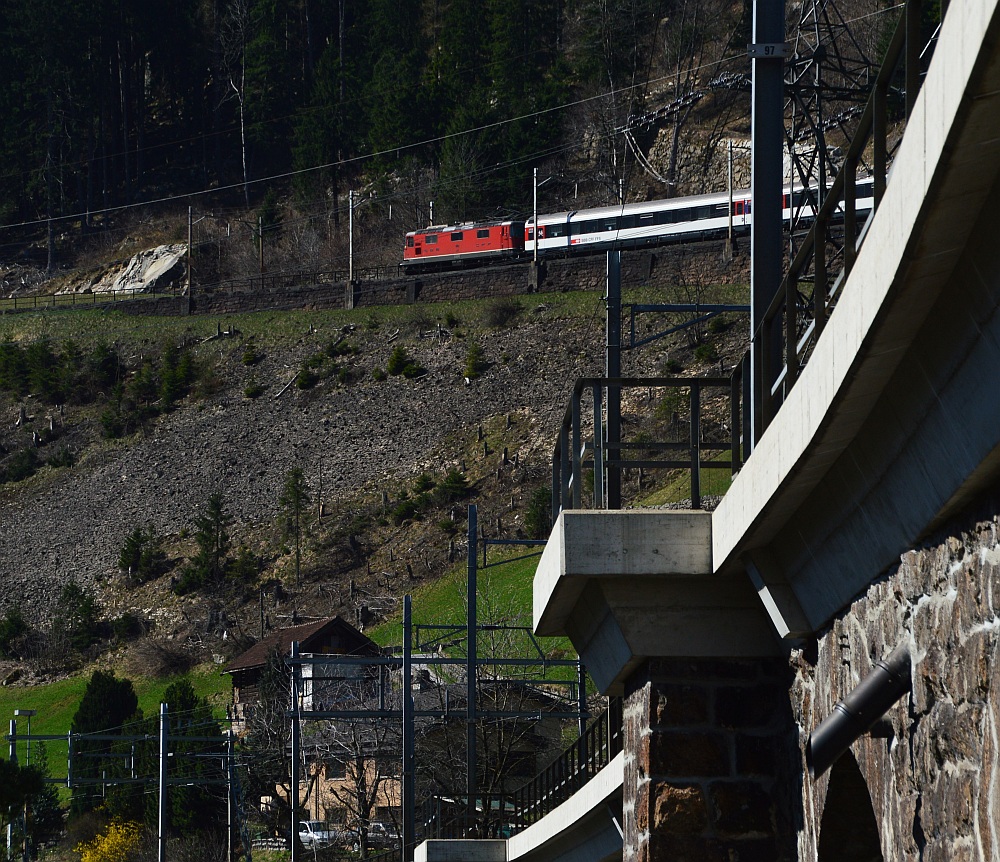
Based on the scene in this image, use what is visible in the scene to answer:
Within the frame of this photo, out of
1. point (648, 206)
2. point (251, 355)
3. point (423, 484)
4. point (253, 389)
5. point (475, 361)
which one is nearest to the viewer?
point (423, 484)

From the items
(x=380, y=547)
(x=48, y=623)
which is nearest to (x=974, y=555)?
(x=380, y=547)

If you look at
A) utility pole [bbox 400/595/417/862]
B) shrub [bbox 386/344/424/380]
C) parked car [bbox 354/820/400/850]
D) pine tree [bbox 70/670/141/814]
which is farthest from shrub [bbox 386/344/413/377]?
utility pole [bbox 400/595/417/862]

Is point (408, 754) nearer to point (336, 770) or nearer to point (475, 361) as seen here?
point (336, 770)

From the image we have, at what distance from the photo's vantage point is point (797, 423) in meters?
5.29

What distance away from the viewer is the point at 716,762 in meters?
6.62

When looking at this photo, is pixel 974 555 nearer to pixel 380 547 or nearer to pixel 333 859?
pixel 333 859

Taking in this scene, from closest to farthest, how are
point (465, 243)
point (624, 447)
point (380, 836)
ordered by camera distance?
point (624, 447) < point (380, 836) < point (465, 243)

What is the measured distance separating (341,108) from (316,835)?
75.2 m

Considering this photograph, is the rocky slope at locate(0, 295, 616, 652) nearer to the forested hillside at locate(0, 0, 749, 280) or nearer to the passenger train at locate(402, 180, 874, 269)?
the passenger train at locate(402, 180, 874, 269)

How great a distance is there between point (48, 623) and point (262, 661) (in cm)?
1699

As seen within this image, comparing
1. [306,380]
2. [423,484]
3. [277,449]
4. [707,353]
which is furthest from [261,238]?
[707,353]

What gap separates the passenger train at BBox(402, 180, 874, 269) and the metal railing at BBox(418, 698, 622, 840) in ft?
187

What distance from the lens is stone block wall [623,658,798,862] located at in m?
6.60

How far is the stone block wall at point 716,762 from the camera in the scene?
21.7ft
